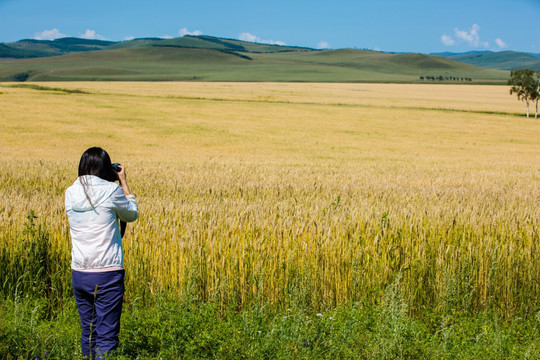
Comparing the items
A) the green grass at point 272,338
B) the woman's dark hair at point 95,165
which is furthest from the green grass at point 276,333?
the woman's dark hair at point 95,165

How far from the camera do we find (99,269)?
418 cm

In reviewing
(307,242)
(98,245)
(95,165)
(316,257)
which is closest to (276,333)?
(316,257)

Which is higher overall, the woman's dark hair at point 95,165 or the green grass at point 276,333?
the woman's dark hair at point 95,165

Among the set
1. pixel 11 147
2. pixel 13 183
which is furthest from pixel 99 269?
pixel 11 147

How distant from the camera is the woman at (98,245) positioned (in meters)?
4.19

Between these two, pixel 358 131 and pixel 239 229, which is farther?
pixel 358 131

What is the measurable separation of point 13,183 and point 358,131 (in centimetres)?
2929

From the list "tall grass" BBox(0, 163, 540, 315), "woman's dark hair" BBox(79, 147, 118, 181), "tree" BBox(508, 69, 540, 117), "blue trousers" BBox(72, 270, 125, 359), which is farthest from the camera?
"tree" BBox(508, 69, 540, 117)

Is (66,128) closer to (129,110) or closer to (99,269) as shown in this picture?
(129,110)

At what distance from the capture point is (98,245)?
4.21m

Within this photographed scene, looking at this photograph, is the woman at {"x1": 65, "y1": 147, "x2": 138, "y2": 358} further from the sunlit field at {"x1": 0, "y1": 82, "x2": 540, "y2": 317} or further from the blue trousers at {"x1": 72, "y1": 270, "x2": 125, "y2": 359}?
the sunlit field at {"x1": 0, "y1": 82, "x2": 540, "y2": 317}

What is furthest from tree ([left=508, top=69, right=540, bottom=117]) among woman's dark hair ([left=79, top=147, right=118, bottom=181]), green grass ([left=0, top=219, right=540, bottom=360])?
woman's dark hair ([left=79, top=147, right=118, bottom=181])

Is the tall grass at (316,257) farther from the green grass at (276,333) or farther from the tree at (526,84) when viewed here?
the tree at (526,84)

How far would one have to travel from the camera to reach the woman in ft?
13.7
